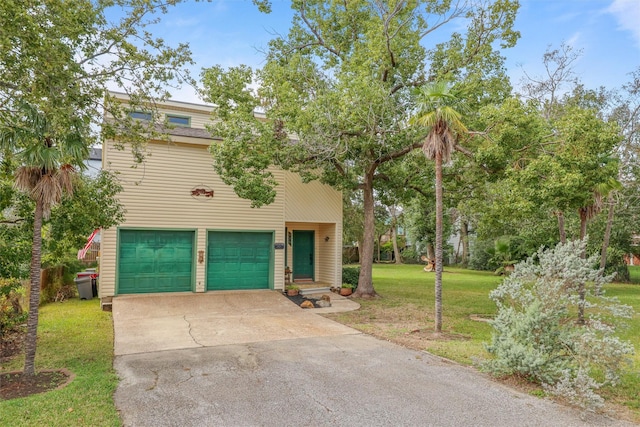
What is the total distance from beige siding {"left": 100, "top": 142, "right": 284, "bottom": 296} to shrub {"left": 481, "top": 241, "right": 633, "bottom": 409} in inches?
362

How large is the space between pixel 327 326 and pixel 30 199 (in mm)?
6413

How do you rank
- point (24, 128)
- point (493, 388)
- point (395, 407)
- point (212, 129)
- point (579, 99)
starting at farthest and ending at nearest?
point (579, 99) → point (212, 129) → point (24, 128) → point (493, 388) → point (395, 407)

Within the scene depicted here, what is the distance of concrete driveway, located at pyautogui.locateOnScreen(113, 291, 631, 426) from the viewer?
4504 millimetres

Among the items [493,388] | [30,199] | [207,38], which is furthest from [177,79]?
[493,388]

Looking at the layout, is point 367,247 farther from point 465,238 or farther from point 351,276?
point 465,238

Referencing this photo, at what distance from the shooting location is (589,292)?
5.62 metres

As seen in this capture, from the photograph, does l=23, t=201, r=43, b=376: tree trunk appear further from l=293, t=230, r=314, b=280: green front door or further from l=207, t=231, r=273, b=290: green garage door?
l=293, t=230, r=314, b=280: green front door

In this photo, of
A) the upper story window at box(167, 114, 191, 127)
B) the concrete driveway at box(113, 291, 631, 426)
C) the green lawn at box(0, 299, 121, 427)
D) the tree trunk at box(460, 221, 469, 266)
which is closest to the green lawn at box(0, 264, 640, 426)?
the green lawn at box(0, 299, 121, 427)

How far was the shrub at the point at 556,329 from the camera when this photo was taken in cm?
508

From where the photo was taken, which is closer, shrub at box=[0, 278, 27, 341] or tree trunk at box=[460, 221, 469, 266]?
shrub at box=[0, 278, 27, 341]

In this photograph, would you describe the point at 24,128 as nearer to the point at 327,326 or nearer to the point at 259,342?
the point at 259,342

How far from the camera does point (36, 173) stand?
18.8ft

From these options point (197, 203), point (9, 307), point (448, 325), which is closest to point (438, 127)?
point (448, 325)

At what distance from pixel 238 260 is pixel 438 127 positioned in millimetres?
8004
